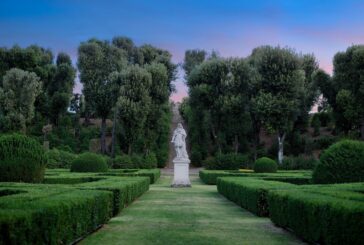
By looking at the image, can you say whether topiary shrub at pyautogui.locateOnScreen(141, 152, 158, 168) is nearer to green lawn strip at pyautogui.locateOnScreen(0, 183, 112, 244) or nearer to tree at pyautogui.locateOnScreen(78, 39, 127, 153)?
tree at pyautogui.locateOnScreen(78, 39, 127, 153)

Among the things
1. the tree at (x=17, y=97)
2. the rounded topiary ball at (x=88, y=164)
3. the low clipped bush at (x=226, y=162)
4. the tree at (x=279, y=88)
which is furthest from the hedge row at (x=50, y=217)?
the tree at (x=17, y=97)

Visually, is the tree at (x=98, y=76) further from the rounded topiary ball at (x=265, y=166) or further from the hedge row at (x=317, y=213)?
the hedge row at (x=317, y=213)

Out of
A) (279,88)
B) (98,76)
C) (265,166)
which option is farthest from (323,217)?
(98,76)

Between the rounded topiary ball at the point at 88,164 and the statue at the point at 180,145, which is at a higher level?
the statue at the point at 180,145

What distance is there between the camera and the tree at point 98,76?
51125 millimetres

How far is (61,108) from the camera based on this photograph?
5772 centimetres

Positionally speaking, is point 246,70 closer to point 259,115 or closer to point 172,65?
point 259,115

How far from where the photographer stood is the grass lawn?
355 inches

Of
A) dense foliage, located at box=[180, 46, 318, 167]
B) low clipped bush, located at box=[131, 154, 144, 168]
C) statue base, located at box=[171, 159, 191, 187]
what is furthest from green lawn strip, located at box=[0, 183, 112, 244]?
dense foliage, located at box=[180, 46, 318, 167]

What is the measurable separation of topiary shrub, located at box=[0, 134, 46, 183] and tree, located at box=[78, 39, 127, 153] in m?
32.7

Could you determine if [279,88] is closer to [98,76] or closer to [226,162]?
[226,162]

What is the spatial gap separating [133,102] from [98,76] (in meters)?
8.98

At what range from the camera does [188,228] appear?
10.4m

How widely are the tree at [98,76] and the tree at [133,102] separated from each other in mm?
5130
